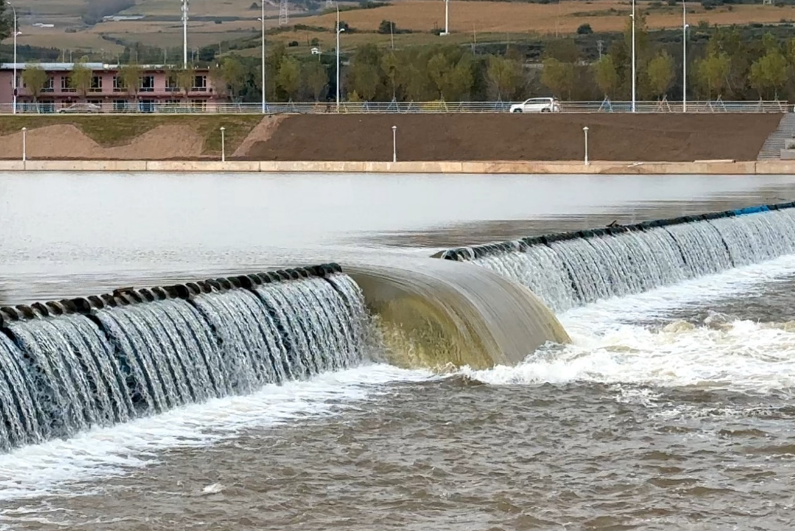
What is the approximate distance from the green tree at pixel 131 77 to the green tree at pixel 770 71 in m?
37.2

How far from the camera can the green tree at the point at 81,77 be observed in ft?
320

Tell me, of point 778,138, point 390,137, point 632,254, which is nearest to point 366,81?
point 390,137

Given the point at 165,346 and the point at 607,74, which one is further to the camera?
the point at 607,74

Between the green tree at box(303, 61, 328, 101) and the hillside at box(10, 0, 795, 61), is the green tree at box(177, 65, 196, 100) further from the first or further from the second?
the hillside at box(10, 0, 795, 61)

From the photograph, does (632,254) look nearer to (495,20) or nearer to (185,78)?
(185,78)

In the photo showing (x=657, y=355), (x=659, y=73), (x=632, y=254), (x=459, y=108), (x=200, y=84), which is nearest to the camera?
(x=657, y=355)

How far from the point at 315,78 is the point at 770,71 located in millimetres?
29355

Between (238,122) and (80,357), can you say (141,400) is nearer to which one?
(80,357)

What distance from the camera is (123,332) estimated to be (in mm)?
12672

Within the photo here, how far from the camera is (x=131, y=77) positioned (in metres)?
96.2

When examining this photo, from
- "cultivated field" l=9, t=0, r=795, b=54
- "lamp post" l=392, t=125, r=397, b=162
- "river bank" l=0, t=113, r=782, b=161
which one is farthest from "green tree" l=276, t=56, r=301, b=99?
"cultivated field" l=9, t=0, r=795, b=54

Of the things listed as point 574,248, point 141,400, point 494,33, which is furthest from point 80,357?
point 494,33

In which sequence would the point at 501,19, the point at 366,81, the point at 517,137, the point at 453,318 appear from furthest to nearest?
1. the point at 501,19
2. the point at 366,81
3. the point at 517,137
4. the point at 453,318

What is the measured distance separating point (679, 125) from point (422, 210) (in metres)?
36.7
